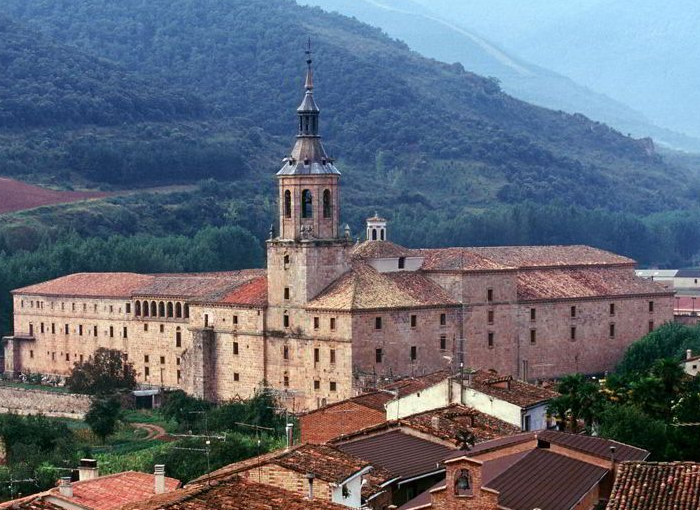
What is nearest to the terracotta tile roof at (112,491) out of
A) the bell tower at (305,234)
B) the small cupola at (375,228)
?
the bell tower at (305,234)

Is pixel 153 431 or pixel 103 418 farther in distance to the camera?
pixel 153 431

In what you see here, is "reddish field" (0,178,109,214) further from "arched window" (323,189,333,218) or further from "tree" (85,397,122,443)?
"tree" (85,397,122,443)

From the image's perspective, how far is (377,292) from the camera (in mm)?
74500

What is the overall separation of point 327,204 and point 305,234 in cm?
152

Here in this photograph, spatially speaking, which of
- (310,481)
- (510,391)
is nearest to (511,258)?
(510,391)

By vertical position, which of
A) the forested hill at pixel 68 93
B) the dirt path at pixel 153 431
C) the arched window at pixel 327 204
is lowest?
the dirt path at pixel 153 431

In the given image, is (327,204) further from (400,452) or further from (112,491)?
(112,491)

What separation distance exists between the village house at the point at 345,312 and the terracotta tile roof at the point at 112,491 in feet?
118

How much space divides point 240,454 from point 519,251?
36733 millimetres

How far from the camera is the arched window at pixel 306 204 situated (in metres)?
75.9

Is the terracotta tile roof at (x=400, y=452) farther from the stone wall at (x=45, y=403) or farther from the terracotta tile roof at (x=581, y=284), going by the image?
the terracotta tile roof at (x=581, y=284)

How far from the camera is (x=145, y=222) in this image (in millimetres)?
141125

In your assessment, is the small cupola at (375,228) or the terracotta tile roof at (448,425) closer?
the terracotta tile roof at (448,425)

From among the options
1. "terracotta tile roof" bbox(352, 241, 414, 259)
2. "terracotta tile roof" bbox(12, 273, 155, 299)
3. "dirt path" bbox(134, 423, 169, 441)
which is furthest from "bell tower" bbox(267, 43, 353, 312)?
"terracotta tile roof" bbox(12, 273, 155, 299)
